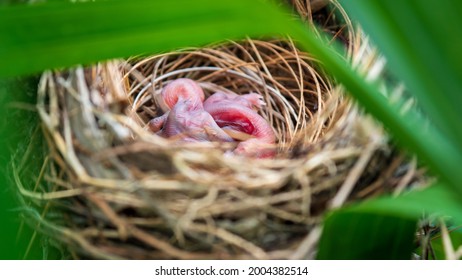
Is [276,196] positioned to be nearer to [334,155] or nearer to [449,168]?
[334,155]

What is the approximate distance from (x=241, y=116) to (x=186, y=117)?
0.47 feet

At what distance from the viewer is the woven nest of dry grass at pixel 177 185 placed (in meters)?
0.76

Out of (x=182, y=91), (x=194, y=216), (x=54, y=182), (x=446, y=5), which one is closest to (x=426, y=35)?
(x=446, y=5)

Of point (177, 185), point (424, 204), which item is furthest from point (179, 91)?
point (424, 204)

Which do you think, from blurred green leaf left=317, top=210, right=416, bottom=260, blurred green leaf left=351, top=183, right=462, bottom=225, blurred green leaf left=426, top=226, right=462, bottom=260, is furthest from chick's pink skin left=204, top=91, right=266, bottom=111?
blurred green leaf left=351, top=183, right=462, bottom=225

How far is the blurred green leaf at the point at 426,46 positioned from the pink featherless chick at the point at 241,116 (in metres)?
0.97

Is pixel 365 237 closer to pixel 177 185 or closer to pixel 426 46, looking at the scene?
pixel 177 185

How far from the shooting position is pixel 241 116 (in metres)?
1.38

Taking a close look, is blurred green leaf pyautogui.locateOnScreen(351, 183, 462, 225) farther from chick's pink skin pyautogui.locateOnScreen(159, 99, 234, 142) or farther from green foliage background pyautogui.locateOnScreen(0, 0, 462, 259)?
chick's pink skin pyautogui.locateOnScreen(159, 99, 234, 142)

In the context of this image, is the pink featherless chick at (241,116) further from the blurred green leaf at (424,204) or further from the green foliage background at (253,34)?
the green foliage background at (253,34)

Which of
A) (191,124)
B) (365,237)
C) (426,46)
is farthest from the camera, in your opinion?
(191,124)

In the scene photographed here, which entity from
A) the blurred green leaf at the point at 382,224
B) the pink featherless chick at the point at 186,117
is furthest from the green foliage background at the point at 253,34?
the pink featherless chick at the point at 186,117

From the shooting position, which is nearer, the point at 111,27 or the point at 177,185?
the point at 111,27

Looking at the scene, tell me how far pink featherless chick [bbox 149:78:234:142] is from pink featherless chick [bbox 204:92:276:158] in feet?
0.11
